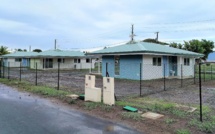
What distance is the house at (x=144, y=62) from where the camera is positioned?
1938cm

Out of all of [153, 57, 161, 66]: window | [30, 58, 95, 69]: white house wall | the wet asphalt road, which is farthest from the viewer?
[30, 58, 95, 69]: white house wall

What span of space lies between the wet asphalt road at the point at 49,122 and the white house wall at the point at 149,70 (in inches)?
489

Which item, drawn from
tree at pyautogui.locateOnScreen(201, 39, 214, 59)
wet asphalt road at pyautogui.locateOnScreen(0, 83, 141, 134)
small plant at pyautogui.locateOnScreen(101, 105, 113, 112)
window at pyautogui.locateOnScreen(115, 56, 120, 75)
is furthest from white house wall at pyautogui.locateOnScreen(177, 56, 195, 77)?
tree at pyautogui.locateOnScreen(201, 39, 214, 59)

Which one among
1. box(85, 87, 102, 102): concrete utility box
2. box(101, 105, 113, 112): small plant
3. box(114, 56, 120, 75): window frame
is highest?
box(114, 56, 120, 75): window frame

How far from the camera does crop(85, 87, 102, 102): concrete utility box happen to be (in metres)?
8.56

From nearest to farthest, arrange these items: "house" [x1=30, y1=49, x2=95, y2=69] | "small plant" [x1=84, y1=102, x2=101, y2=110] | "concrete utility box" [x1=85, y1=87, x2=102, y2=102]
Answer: "small plant" [x1=84, y1=102, x2=101, y2=110], "concrete utility box" [x1=85, y1=87, x2=102, y2=102], "house" [x1=30, y1=49, x2=95, y2=69]

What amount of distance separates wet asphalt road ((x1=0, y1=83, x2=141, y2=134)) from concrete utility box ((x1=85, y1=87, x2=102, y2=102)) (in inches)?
48.0

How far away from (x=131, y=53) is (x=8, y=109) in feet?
43.9

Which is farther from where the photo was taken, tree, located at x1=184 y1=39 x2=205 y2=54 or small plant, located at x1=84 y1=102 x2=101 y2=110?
tree, located at x1=184 y1=39 x2=205 y2=54

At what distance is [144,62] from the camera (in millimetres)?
19391

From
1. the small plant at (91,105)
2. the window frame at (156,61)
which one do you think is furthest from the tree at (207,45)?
the small plant at (91,105)

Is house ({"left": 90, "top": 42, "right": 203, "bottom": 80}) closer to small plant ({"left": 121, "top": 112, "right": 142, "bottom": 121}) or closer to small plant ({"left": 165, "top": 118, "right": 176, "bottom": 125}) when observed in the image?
small plant ({"left": 121, "top": 112, "right": 142, "bottom": 121})

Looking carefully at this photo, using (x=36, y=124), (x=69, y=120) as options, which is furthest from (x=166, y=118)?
(x=36, y=124)

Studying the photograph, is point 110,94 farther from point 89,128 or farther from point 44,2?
point 44,2
